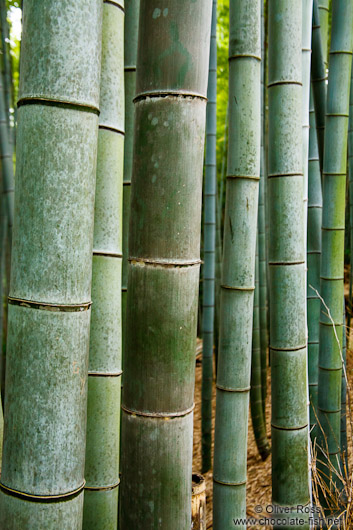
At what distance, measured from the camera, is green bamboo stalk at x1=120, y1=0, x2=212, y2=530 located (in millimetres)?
800

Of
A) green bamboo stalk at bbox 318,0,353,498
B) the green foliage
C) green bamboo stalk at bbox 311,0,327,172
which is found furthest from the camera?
the green foliage

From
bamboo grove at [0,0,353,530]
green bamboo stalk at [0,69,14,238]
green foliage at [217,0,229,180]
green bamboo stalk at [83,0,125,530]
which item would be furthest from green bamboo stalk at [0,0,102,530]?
green foliage at [217,0,229,180]

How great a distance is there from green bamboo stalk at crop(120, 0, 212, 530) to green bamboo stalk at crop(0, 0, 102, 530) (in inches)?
5.3

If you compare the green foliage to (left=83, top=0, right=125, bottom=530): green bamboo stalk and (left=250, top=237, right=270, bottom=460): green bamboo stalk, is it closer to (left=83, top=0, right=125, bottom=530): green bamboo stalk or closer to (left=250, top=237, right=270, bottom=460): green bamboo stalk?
(left=250, top=237, right=270, bottom=460): green bamboo stalk

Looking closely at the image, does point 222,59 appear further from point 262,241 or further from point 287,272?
point 287,272

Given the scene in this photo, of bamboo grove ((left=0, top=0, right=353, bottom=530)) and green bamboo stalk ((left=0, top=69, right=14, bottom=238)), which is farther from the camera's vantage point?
→ green bamboo stalk ((left=0, top=69, right=14, bottom=238))

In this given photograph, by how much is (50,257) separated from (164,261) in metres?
0.21

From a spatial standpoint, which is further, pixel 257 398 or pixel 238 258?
pixel 257 398

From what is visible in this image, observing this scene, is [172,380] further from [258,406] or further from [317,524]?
[258,406]

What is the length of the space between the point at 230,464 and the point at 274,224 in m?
0.78

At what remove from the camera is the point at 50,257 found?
673 mm

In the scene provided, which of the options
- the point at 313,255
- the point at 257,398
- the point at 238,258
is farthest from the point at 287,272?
the point at 257,398

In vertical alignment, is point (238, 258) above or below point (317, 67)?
below

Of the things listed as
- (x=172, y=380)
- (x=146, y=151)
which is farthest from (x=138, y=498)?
(x=146, y=151)
